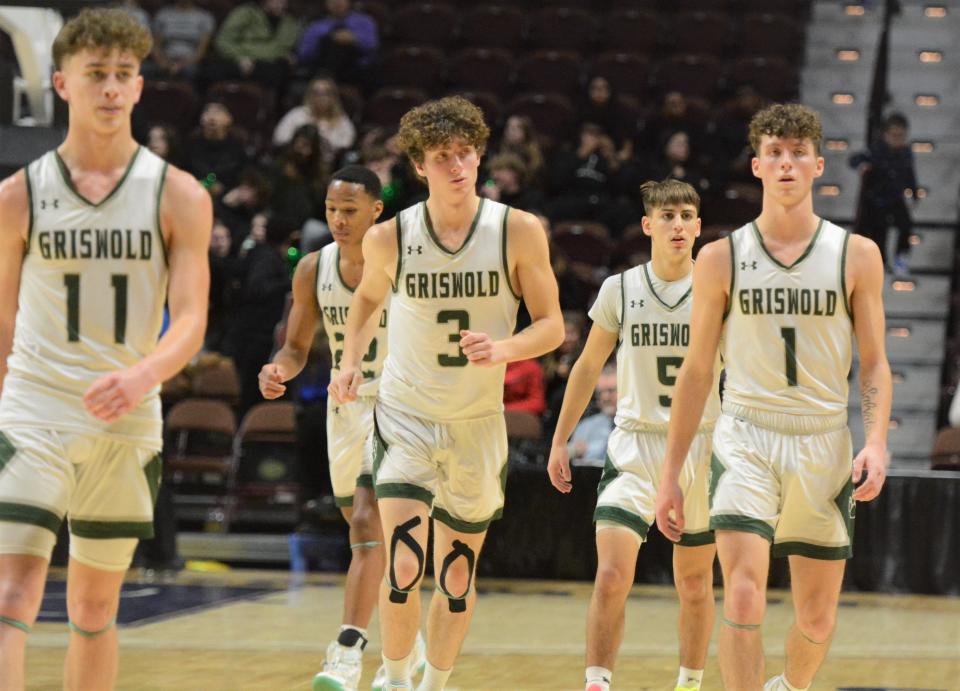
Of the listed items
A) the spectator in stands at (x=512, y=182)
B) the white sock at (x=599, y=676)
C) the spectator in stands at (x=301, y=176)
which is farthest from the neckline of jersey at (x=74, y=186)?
the spectator in stands at (x=301, y=176)

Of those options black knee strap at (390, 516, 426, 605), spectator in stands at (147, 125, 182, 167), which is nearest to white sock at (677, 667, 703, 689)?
black knee strap at (390, 516, 426, 605)

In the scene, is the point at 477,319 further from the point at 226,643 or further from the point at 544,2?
the point at 544,2

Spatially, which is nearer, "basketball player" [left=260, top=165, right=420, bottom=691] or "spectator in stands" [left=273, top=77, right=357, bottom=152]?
"basketball player" [left=260, top=165, right=420, bottom=691]

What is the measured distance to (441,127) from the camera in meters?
6.08

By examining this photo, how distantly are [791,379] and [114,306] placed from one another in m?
2.30

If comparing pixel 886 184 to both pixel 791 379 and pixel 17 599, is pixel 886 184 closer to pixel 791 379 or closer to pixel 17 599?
pixel 791 379

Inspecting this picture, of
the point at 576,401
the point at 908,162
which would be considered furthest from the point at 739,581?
the point at 908,162

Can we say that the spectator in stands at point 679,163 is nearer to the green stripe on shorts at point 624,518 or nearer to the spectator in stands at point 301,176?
the spectator in stands at point 301,176

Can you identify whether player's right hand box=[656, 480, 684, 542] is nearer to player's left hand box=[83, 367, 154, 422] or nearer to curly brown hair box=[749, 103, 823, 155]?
curly brown hair box=[749, 103, 823, 155]

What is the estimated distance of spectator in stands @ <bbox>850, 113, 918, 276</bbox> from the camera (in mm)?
14469

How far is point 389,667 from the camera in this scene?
6129mm

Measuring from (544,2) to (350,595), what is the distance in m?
12.5

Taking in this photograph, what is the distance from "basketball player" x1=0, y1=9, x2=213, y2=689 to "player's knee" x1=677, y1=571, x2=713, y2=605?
9.94 feet

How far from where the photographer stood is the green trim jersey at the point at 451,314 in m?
6.20
